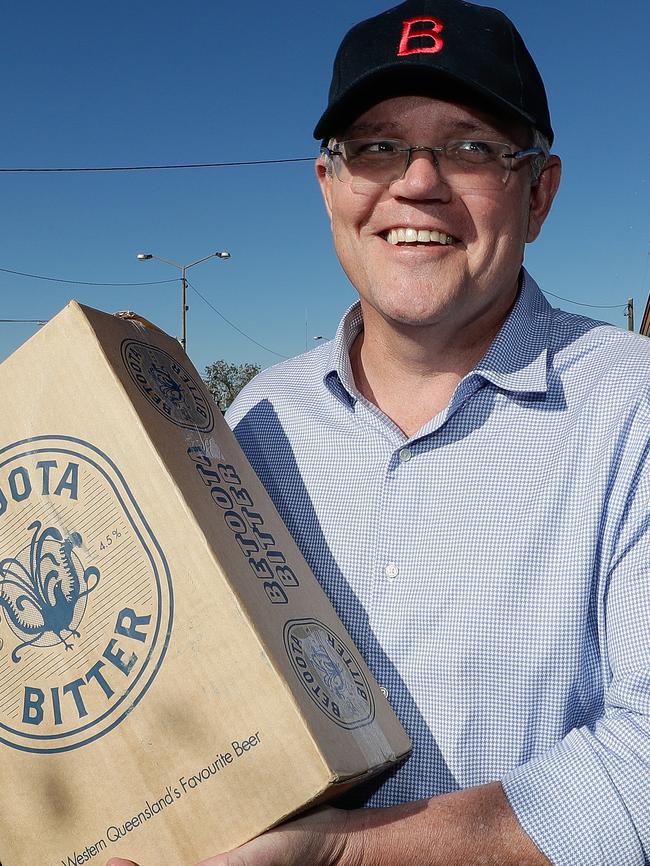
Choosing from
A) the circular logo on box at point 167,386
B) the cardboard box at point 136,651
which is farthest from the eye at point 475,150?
the cardboard box at point 136,651

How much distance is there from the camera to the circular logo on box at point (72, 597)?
1.27 m

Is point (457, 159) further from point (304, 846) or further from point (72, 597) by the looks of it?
point (304, 846)

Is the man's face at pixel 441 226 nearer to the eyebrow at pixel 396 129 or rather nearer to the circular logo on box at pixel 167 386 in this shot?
the eyebrow at pixel 396 129

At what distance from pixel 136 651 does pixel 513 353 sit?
3.62 feet

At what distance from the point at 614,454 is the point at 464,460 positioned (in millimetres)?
326

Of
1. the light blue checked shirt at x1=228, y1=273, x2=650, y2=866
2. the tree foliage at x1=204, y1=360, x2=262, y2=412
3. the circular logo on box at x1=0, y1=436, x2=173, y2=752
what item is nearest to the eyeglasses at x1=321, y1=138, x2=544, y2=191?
the light blue checked shirt at x1=228, y1=273, x2=650, y2=866

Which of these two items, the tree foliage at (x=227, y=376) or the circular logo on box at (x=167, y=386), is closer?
the circular logo on box at (x=167, y=386)

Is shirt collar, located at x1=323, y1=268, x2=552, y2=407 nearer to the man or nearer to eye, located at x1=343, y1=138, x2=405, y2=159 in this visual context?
the man

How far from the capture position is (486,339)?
2.01m

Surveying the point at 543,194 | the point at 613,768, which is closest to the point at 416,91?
the point at 543,194

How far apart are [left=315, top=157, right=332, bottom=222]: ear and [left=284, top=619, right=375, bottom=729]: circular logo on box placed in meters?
1.22

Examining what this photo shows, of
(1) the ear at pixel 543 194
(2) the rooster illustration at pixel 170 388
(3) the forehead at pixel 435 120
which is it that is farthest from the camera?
(1) the ear at pixel 543 194

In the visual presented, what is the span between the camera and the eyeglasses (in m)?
1.88

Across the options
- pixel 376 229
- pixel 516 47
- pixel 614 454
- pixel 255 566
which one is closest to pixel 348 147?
pixel 376 229
